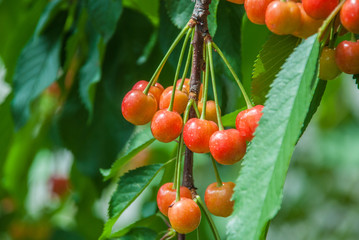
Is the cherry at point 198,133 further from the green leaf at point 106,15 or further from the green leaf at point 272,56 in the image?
the green leaf at point 106,15

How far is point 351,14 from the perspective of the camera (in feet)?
1.56

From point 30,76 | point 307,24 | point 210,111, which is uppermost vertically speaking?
point 307,24

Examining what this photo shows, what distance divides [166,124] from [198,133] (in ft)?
0.14

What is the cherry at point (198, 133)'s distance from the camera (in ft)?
1.91

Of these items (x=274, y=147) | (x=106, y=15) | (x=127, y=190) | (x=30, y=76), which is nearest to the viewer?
(x=274, y=147)

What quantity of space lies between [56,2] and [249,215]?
861 millimetres

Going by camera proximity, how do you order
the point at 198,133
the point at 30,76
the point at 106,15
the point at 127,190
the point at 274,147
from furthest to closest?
the point at 30,76 → the point at 106,15 → the point at 127,190 → the point at 198,133 → the point at 274,147

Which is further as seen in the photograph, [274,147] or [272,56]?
[272,56]

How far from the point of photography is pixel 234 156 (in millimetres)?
573

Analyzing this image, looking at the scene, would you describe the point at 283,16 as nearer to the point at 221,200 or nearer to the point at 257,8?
the point at 257,8

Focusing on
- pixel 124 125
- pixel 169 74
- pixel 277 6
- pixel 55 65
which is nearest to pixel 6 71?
pixel 55 65

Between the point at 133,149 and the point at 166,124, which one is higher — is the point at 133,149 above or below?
below

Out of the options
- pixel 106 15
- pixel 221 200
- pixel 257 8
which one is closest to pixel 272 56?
pixel 257 8

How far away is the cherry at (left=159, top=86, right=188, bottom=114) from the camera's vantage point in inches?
25.1
